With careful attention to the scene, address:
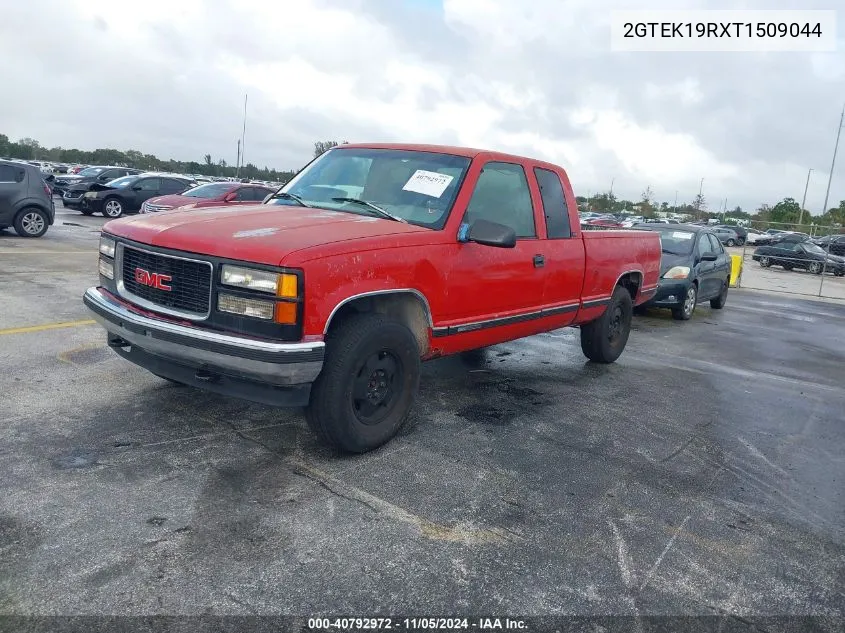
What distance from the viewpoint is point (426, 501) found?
355 cm

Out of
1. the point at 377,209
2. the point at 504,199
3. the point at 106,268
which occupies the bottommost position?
the point at 106,268

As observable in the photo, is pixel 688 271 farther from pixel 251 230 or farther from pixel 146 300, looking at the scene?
pixel 146 300

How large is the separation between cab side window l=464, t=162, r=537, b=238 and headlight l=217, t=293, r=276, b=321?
1.69 metres

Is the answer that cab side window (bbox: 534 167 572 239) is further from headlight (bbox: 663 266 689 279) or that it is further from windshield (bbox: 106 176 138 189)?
windshield (bbox: 106 176 138 189)

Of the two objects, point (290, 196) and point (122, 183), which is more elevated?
point (122, 183)

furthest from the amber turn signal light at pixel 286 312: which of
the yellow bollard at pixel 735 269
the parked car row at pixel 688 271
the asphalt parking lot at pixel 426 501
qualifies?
the yellow bollard at pixel 735 269

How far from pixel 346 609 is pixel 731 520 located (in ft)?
7.24

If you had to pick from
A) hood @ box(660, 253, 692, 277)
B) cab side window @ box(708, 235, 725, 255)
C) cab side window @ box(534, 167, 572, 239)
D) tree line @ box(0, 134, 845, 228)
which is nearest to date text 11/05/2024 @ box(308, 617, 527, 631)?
cab side window @ box(534, 167, 572, 239)

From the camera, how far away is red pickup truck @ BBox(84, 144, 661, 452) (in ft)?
11.7

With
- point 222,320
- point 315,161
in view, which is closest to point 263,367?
point 222,320

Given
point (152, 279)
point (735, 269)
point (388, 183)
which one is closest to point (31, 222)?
point (388, 183)

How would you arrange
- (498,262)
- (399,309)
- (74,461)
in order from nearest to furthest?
1. (74,461)
2. (399,309)
3. (498,262)

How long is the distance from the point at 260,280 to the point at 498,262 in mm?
1921

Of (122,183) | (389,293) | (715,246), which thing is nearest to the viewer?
(389,293)
